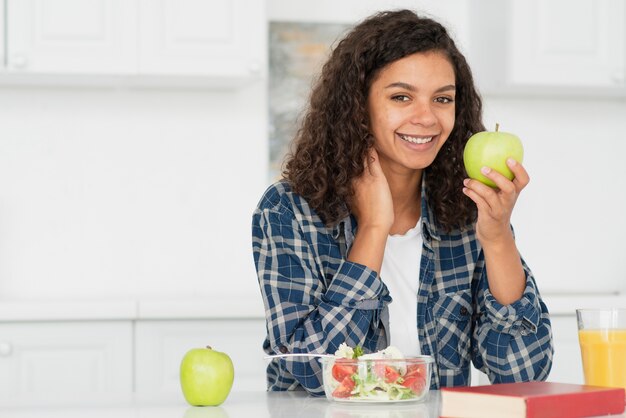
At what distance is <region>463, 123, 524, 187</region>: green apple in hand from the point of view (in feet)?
5.41

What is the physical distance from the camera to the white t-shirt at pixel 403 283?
6.14 ft

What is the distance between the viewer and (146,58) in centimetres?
306

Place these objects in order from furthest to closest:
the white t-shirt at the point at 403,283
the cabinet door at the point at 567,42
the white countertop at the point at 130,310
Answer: the cabinet door at the point at 567,42 < the white countertop at the point at 130,310 < the white t-shirt at the point at 403,283

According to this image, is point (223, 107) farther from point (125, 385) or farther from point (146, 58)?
point (125, 385)

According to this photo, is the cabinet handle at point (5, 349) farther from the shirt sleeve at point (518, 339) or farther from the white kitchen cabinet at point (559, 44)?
the white kitchen cabinet at point (559, 44)

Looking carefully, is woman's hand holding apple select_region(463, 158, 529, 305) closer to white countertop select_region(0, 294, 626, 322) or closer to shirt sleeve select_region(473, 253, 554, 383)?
shirt sleeve select_region(473, 253, 554, 383)

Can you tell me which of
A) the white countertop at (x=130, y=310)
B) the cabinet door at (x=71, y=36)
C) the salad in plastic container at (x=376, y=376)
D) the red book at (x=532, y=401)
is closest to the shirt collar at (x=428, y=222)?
the salad in plastic container at (x=376, y=376)

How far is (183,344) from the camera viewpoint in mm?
2951

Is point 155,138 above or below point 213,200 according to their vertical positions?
above

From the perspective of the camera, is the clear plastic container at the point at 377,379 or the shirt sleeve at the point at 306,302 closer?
the clear plastic container at the point at 377,379

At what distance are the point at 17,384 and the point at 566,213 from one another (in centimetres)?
205

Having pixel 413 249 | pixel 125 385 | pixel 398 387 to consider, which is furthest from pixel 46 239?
pixel 398 387

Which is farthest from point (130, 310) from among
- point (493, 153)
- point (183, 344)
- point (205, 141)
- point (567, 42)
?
point (567, 42)

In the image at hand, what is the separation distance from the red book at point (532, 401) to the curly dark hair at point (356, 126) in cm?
73
